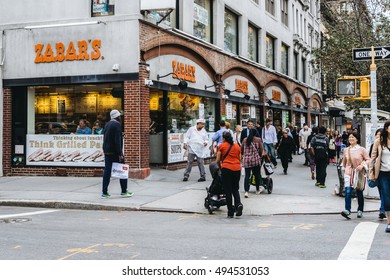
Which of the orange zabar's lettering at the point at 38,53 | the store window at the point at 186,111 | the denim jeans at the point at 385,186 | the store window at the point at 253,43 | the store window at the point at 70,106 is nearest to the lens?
the denim jeans at the point at 385,186

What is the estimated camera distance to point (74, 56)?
15.1 meters

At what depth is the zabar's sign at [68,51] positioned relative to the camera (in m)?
14.9

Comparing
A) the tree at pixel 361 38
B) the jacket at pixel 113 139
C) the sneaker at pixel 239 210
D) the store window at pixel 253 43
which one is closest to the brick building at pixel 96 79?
the jacket at pixel 113 139

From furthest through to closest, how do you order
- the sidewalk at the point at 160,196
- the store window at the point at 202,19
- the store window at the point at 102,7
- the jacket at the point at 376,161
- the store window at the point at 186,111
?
1. the store window at the point at 202,19
2. the store window at the point at 186,111
3. the store window at the point at 102,7
4. the sidewalk at the point at 160,196
5. the jacket at the point at 376,161

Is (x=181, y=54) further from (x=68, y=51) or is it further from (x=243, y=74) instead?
(x=243, y=74)

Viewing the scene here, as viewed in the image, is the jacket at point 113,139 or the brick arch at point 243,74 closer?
the jacket at point 113,139

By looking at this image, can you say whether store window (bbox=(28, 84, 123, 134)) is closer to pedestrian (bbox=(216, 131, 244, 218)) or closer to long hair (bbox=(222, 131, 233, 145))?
long hair (bbox=(222, 131, 233, 145))

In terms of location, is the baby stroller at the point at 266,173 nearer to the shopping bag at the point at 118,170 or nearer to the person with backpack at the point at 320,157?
the person with backpack at the point at 320,157

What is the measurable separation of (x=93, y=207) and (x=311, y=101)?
107 feet

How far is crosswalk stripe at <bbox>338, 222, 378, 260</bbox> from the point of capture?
6221mm

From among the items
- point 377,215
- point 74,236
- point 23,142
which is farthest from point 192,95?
point 74,236

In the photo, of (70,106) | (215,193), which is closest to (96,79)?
(70,106)

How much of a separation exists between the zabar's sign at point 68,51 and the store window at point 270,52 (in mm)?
16128

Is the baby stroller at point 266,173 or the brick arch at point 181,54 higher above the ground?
the brick arch at point 181,54
